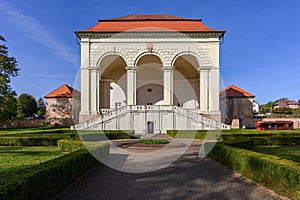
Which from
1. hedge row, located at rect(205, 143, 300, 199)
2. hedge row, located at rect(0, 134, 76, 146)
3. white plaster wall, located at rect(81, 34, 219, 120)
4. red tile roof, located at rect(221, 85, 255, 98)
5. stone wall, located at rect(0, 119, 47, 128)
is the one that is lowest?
stone wall, located at rect(0, 119, 47, 128)

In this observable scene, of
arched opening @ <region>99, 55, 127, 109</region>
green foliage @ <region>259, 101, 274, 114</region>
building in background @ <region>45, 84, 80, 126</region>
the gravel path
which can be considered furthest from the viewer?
green foliage @ <region>259, 101, 274, 114</region>

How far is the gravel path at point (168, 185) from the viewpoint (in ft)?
20.8

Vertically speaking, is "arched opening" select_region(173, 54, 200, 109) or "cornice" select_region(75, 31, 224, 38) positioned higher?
"cornice" select_region(75, 31, 224, 38)

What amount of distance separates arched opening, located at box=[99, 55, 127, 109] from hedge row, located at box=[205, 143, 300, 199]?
2752cm

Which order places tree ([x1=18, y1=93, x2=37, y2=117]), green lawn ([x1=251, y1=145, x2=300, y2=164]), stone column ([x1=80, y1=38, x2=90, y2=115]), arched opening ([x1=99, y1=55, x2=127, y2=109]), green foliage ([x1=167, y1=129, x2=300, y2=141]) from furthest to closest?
tree ([x1=18, y1=93, x2=37, y2=117])
arched opening ([x1=99, y1=55, x2=127, y2=109])
stone column ([x1=80, y1=38, x2=90, y2=115])
green foliage ([x1=167, y1=129, x2=300, y2=141])
green lawn ([x1=251, y1=145, x2=300, y2=164])

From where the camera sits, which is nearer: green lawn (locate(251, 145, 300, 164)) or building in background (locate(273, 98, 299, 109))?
green lawn (locate(251, 145, 300, 164))

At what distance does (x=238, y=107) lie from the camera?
1566 inches

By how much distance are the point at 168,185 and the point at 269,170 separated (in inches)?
115

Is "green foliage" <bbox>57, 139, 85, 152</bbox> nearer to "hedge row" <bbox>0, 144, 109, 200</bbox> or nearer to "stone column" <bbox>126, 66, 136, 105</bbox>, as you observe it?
"hedge row" <bbox>0, 144, 109, 200</bbox>

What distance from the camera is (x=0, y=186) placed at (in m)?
4.27

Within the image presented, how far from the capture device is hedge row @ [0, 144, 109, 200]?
4.46 metres

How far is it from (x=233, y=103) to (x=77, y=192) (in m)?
37.0

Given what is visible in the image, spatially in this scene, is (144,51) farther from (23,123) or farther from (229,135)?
(23,123)

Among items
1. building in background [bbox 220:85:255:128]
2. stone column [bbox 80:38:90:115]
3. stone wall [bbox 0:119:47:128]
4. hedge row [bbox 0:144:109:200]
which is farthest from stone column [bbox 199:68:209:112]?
stone wall [bbox 0:119:47:128]
